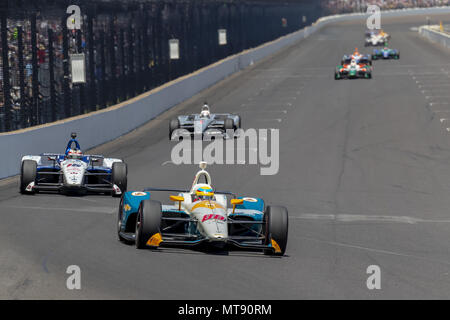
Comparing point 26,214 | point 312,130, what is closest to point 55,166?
point 26,214

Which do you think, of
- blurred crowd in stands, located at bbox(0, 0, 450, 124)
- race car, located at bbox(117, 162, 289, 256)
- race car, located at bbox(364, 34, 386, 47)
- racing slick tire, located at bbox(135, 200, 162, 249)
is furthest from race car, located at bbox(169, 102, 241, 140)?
race car, located at bbox(364, 34, 386, 47)

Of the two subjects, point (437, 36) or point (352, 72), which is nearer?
point (352, 72)

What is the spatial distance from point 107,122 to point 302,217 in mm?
16450

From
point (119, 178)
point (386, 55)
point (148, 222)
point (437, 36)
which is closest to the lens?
point (148, 222)

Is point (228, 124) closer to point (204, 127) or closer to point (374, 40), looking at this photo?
point (204, 127)

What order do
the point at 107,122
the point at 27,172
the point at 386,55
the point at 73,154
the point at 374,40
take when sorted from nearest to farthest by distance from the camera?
the point at 27,172 < the point at 73,154 < the point at 107,122 < the point at 386,55 < the point at 374,40

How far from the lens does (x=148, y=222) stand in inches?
542

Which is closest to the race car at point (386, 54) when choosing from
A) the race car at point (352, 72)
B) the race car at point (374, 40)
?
the race car at point (352, 72)

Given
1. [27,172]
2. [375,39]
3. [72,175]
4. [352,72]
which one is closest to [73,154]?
[72,175]

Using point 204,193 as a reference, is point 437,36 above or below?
above

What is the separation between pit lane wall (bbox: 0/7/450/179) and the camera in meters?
24.9

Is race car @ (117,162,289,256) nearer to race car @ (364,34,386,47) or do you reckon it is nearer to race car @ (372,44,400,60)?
race car @ (372,44,400,60)

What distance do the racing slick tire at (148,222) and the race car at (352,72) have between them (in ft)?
135

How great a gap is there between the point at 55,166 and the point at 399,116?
21.4 meters
